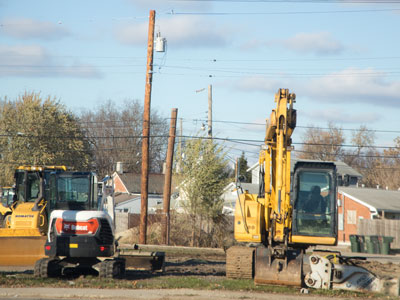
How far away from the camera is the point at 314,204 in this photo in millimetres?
16125

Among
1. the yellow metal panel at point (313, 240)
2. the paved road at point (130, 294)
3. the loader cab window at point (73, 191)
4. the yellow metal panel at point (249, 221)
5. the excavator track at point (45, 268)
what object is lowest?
the paved road at point (130, 294)

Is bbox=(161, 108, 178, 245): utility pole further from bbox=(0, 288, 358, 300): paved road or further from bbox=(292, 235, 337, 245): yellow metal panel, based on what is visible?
bbox=(0, 288, 358, 300): paved road

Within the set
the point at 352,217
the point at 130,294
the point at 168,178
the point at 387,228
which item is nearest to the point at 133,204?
the point at 352,217

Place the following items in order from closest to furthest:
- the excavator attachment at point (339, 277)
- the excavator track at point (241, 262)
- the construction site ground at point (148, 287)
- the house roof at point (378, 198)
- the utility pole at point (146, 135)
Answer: the construction site ground at point (148, 287), the excavator attachment at point (339, 277), the excavator track at point (241, 262), the utility pole at point (146, 135), the house roof at point (378, 198)

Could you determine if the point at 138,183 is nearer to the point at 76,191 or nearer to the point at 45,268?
the point at 76,191

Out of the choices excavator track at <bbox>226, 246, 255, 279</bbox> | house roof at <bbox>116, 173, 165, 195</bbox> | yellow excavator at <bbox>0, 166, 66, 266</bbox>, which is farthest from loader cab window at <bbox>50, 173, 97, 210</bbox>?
house roof at <bbox>116, 173, 165, 195</bbox>

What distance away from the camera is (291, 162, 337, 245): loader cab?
16.0m

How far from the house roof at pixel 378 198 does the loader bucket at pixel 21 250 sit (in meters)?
33.2

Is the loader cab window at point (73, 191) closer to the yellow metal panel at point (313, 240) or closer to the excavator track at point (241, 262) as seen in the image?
the excavator track at point (241, 262)

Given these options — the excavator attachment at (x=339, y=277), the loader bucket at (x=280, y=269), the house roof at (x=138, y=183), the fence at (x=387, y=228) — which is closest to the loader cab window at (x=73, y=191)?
the loader bucket at (x=280, y=269)

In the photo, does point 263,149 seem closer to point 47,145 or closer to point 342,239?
point 342,239

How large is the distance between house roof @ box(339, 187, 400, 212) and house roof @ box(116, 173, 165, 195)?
866 inches

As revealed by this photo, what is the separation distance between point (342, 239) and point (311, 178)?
35229mm

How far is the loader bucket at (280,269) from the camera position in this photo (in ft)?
50.4
